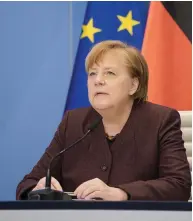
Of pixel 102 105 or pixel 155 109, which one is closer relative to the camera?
pixel 102 105

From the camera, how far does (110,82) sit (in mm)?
1684

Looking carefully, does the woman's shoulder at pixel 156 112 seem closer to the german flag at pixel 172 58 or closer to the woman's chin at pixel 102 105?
the woman's chin at pixel 102 105

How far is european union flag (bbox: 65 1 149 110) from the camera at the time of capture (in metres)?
2.85

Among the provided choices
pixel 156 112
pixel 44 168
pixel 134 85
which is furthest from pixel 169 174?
pixel 44 168

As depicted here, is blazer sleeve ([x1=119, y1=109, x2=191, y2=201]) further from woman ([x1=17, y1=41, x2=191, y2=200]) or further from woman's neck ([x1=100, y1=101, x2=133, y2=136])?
woman's neck ([x1=100, y1=101, x2=133, y2=136])

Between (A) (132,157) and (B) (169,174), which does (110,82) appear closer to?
(A) (132,157)

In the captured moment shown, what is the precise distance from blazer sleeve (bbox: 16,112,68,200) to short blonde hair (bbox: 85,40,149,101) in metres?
0.29

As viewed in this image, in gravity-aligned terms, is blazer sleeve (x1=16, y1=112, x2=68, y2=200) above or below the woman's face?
below

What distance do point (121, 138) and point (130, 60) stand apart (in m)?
0.28

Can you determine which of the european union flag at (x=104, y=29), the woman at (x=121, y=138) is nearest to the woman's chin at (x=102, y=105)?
the woman at (x=121, y=138)

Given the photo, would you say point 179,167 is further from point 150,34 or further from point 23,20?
point 23,20

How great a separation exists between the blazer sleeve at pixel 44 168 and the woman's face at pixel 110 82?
230 mm

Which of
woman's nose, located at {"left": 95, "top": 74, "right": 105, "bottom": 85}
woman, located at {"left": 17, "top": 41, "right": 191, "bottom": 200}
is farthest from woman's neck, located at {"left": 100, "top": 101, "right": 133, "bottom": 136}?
woman's nose, located at {"left": 95, "top": 74, "right": 105, "bottom": 85}

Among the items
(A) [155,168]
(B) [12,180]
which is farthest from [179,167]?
(B) [12,180]
